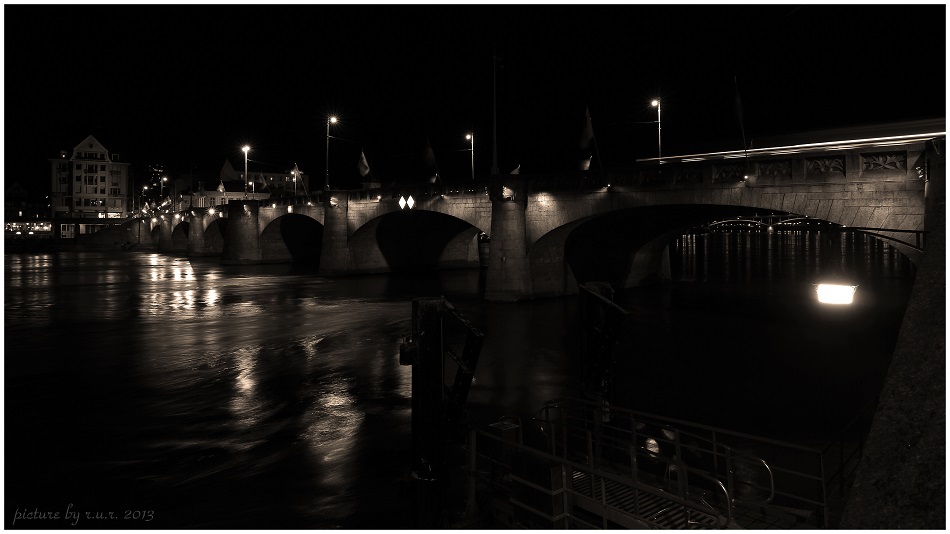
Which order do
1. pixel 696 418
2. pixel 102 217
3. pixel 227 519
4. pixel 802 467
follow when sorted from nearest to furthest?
pixel 227 519 < pixel 802 467 < pixel 696 418 < pixel 102 217

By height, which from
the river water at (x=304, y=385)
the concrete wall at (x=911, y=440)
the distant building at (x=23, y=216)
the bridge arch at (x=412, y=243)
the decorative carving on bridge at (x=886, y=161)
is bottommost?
the river water at (x=304, y=385)

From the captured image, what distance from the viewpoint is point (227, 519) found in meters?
9.19

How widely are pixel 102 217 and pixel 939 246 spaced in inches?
5554

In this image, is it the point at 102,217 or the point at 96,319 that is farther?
the point at 102,217

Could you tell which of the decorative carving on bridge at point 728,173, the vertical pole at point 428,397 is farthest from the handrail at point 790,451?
the decorative carving on bridge at point 728,173

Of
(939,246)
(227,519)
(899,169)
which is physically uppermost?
(899,169)

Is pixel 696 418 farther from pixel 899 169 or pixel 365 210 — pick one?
pixel 365 210

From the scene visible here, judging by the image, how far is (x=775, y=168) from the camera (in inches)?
942

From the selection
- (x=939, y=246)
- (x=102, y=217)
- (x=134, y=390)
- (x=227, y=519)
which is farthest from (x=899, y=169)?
(x=102, y=217)

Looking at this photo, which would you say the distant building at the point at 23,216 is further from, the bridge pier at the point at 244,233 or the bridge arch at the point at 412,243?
the bridge arch at the point at 412,243

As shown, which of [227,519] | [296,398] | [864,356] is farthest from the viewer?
[864,356]

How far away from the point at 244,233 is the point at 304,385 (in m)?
52.7

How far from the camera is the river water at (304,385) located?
10.1 meters

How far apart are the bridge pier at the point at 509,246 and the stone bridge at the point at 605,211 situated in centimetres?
6
